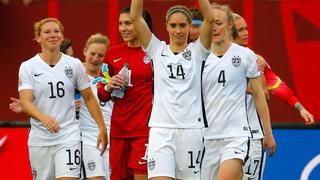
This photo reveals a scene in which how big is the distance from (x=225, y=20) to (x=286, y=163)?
3671 millimetres

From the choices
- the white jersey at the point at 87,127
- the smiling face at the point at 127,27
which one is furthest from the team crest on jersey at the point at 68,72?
the white jersey at the point at 87,127

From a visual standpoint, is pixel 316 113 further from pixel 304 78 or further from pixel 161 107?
pixel 161 107

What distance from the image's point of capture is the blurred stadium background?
1543 cm

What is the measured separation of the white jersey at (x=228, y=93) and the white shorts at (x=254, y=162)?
63cm

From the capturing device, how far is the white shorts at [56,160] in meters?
12.8

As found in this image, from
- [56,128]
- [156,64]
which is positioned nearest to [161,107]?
[156,64]

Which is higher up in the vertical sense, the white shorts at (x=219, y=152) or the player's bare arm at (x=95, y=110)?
the player's bare arm at (x=95, y=110)

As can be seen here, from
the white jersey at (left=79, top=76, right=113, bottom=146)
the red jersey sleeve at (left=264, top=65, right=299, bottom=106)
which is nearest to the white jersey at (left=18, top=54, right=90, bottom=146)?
the white jersey at (left=79, top=76, right=113, bottom=146)

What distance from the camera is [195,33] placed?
1284cm

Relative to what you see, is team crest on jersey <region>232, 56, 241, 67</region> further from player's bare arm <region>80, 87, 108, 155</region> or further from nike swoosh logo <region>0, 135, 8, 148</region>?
nike swoosh logo <region>0, 135, 8, 148</region>

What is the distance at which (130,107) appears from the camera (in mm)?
13109

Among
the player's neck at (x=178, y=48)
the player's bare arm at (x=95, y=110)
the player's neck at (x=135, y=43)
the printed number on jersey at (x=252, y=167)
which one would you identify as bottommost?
the printed number on jersey at (x=252, y=167)

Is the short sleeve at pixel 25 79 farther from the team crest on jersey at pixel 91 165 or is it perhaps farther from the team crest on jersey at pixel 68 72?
the team crest on jersey at pixel 91 165

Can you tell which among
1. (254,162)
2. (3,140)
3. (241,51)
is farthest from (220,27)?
(3,140)
